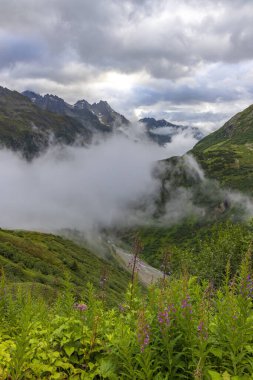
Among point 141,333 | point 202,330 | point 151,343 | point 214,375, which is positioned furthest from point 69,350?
point 214,375

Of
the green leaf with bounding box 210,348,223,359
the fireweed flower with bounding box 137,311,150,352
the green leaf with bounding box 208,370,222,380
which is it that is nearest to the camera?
the green leaf with bounding box 208,370,222,380

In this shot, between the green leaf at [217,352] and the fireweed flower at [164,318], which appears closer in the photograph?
the green leaf at [217,352]

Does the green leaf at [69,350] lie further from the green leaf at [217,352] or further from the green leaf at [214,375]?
the green leaf at [214,375]

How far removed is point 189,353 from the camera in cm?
802

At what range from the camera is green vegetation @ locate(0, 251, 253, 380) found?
295 inches

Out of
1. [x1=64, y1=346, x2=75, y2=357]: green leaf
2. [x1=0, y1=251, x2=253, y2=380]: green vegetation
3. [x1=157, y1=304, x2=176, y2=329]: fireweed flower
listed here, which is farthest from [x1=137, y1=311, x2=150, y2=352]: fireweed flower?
[x1=64, y1=346, x2=75, y2=357]: green leaf

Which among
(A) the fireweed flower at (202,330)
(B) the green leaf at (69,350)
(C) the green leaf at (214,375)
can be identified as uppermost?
(A) the fireweed flower at (202,330)

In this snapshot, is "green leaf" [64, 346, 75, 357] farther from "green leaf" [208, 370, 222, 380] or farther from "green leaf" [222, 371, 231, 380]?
"green leaf" [222, 371, 231, 380]

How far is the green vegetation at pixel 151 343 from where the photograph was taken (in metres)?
7.48

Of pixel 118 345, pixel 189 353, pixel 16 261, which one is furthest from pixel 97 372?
pixel 16 261

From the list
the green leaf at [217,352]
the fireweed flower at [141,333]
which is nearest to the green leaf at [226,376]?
the green leaf at [217,352]

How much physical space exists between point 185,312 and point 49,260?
124841mm

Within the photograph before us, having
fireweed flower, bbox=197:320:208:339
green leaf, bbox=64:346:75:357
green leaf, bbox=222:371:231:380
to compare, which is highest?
fireweed flower, bbox=197:320:208:339

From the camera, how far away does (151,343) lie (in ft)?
27.8
